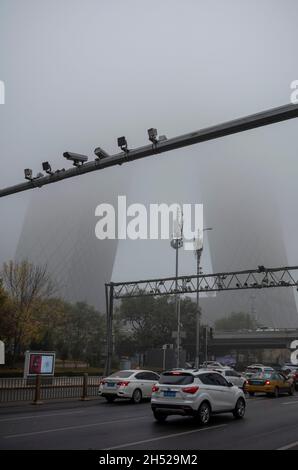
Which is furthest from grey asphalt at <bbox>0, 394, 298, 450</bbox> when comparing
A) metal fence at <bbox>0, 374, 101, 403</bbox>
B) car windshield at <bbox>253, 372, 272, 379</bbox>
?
car windshield at <bbox>253, 372, 272, 379</bbox>

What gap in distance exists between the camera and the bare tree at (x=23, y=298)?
5809cm

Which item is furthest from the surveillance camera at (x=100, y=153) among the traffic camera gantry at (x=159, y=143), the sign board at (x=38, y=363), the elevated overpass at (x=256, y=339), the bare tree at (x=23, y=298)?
the elevated overpass at (x=256, y=339)

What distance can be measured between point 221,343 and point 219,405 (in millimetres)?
111979

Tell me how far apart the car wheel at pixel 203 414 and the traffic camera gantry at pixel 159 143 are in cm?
765

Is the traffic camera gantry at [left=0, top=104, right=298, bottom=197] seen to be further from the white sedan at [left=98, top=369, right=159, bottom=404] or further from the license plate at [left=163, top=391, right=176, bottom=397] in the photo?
the white sedan at [left=98, top=369, right=159, bottom=404]

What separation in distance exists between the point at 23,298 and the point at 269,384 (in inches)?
1492

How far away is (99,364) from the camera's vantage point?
2931 inches

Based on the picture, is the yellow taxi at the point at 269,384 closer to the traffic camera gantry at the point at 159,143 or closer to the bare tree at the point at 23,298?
the traffic camera gantry at the point at 159,143

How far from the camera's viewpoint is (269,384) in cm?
3006

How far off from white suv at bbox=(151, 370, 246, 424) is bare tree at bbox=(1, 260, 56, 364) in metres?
40.8

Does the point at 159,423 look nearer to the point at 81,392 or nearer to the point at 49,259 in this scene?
the point at 81,392
